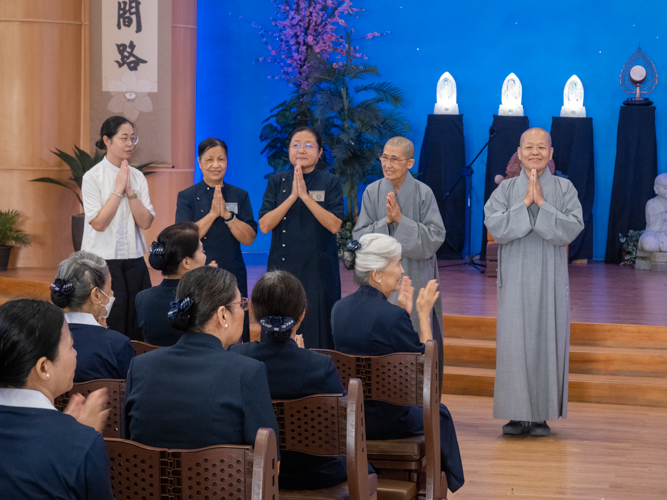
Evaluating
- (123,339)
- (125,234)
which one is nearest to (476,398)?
(125,234)

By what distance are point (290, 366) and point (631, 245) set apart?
7.08 metres

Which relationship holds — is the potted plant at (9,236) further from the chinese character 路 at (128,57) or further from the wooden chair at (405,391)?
the wooden chair at (405,391)

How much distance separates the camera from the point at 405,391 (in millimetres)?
2529

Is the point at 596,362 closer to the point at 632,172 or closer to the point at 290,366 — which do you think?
the point at 290,366

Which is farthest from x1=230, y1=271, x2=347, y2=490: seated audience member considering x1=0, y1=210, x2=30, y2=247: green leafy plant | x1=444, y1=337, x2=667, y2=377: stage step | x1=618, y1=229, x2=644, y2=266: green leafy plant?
x1=618, y1=229, x2=644, y2=266: green leafy plant

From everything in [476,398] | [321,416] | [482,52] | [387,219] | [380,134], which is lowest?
[476,398]

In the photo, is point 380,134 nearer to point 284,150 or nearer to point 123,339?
point 284,150

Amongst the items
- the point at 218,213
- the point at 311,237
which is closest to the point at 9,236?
the point at 218,213

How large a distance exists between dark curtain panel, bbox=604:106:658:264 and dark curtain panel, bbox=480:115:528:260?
108 cm

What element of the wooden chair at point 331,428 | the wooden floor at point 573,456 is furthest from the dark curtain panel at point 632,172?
the wooden chair at point 331,428

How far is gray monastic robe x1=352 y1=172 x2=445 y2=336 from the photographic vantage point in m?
3.98

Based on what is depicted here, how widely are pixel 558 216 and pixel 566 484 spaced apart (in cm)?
130

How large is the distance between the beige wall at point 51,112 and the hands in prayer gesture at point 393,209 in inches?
158

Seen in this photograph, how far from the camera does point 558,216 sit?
3949mm
